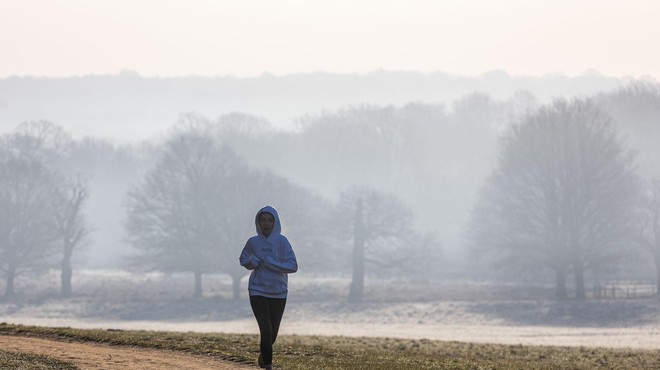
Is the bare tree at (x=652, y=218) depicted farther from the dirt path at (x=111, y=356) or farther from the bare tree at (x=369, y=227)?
→ the dirt path at (x=111, y=356)

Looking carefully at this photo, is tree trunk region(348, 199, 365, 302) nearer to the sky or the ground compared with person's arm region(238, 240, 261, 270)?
nearer to the sky

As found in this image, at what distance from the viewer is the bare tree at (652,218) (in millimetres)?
85750

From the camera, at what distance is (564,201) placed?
81875mm

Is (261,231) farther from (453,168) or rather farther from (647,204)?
(453,168)

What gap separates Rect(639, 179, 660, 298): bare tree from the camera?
8575 centimetres

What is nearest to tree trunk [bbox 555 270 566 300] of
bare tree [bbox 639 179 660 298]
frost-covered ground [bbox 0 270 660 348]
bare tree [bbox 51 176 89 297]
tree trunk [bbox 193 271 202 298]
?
frost-covered ground [bbox 0 270 660 348]

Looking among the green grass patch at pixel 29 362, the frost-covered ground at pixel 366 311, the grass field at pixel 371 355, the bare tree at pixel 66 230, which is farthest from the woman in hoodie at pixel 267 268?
the bare tree at pixel 66 230

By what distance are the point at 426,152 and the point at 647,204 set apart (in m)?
92.9

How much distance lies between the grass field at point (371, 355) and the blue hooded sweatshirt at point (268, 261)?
440 centimetres

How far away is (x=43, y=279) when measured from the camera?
10706 cm

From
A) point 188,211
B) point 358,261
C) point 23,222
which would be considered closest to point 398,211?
point 358,261

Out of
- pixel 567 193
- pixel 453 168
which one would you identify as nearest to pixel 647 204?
pixel 567 193

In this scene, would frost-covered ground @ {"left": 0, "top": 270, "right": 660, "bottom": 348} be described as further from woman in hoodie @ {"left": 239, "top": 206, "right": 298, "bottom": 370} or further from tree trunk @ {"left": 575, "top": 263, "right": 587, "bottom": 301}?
woman in hoodie @ {"left": 239, "top": 206, "right": 298, "bottom": 370}

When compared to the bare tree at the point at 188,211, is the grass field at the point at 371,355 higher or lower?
lower
